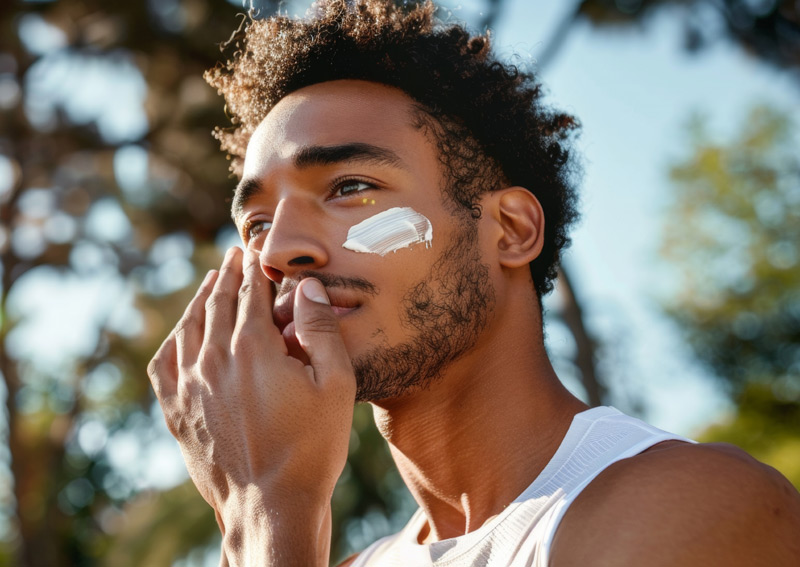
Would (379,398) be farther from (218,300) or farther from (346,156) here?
(346,156)

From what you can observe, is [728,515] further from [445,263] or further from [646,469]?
[445,263]

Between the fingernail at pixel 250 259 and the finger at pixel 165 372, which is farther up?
the fingernail at pixel 250 259

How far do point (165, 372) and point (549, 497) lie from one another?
1.41 metres

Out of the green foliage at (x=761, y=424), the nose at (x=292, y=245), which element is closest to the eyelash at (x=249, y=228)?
the nose at (x=292, y=245)

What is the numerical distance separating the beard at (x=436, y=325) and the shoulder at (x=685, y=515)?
0.80 meters

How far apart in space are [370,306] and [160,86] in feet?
50.6

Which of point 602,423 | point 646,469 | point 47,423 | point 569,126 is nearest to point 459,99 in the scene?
point 569,126

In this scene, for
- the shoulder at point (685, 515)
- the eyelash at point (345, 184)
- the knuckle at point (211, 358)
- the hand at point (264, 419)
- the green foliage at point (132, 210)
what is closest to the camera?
the shoulder at point (685, 515)

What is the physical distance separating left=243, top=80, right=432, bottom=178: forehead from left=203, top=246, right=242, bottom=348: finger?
1.20ft

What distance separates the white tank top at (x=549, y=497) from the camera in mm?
2533

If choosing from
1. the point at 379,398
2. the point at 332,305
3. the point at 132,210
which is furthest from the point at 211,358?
the point at 132,210

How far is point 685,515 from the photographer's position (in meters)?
2.27

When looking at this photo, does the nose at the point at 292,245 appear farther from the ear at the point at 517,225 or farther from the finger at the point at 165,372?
the ear at the point at 517,225

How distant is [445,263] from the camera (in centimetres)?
320
